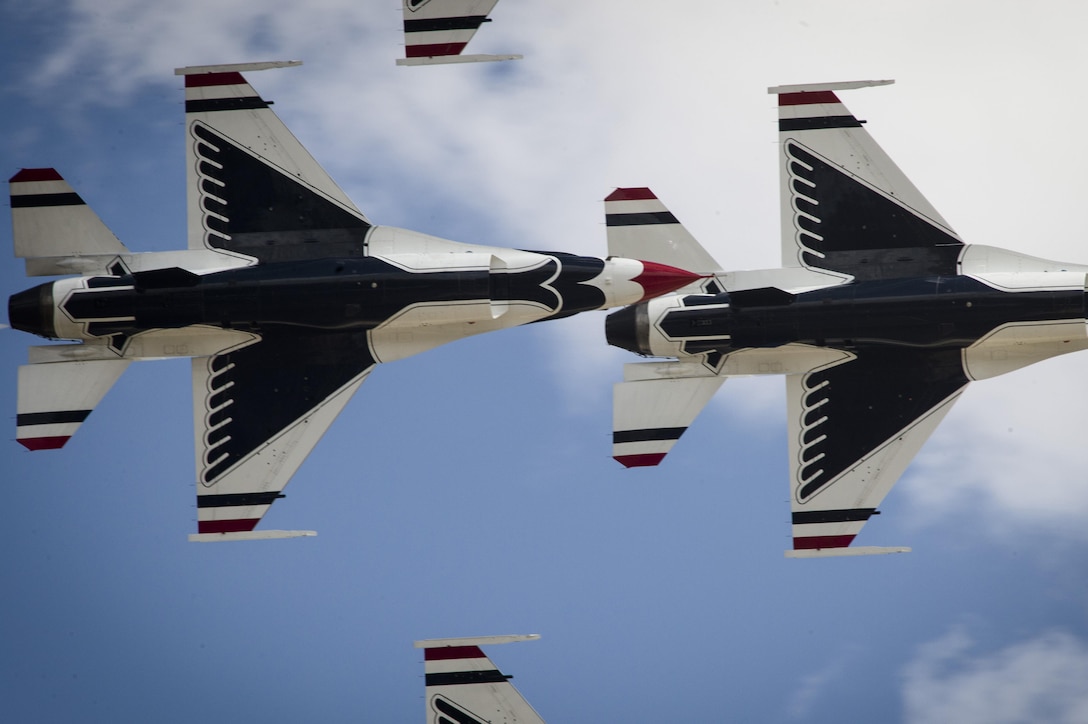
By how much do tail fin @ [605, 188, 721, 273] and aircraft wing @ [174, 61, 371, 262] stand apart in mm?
4147

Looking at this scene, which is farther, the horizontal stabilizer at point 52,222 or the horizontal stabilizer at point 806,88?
the horizontal stabilizer at point 806,88

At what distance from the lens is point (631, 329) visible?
26234mm

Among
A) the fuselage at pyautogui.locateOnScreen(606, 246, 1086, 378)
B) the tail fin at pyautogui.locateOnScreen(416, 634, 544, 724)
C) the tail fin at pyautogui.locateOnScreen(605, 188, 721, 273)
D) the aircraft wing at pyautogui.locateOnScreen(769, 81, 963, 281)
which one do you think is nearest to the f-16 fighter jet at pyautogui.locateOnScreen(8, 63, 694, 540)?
the tail fin at pyautogui.locateOnScreen(605, 188, 721, 273)

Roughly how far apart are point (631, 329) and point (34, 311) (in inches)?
383

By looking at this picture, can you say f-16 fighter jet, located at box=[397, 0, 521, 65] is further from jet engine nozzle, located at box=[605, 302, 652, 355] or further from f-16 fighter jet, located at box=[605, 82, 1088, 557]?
jet engine nozzle, located at box=[605, 302, 652, 355]

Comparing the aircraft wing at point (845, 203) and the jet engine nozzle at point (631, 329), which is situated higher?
the aircraft wing at point (845, 203)

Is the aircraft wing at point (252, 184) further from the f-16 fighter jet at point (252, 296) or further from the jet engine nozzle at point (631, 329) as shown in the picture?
the jet engine nozzle at point (631, 329)

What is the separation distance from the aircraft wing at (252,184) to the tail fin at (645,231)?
13.6 feet

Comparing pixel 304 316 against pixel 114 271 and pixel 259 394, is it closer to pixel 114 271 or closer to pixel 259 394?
pixel 259 394

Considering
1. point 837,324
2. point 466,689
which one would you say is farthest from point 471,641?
point 837,324

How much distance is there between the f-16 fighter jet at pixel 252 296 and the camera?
1025 inches

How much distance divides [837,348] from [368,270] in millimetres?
7721

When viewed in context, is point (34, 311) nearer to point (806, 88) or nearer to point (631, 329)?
point (631, 329)

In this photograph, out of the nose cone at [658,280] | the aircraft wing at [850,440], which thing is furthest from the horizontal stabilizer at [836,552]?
the nose cone at [658,280]
